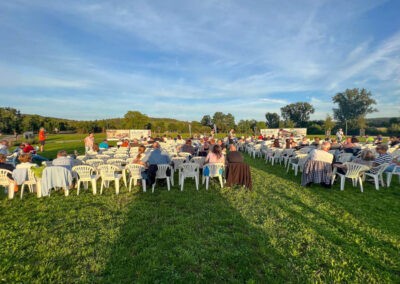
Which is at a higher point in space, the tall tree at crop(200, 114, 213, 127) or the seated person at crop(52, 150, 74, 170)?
the tall tree at crop(200, 114, 213, 127)

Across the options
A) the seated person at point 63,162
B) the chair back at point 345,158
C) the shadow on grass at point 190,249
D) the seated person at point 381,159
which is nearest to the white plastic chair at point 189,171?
the shadow on grass at point 190,249

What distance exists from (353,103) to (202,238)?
7422cm

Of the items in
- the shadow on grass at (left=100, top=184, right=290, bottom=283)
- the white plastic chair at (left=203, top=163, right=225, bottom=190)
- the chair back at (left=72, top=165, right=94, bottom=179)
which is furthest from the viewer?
the white plastic chair at (left=203, top=163, right=225, bottom=190)

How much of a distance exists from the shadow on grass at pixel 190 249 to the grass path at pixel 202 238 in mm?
13

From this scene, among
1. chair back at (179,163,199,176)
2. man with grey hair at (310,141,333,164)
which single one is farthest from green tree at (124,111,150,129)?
man with grey hair at (310,141,333,164)

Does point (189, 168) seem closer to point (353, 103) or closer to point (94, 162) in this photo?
point (94, 162)

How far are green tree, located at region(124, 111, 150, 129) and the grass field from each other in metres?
45.9

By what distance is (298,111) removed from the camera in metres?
65.4

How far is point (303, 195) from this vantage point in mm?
5207

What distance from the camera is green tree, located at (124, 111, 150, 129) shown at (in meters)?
49.7

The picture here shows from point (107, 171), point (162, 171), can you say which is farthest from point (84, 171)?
point (162, 171)

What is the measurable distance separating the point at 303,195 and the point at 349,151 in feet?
14.2

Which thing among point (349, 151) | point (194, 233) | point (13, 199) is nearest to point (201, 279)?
point (194, 233)

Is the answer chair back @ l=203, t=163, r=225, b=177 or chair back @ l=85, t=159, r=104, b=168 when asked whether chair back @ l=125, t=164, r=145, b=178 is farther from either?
chair back @ l=203, t=163, r=225, b=177
